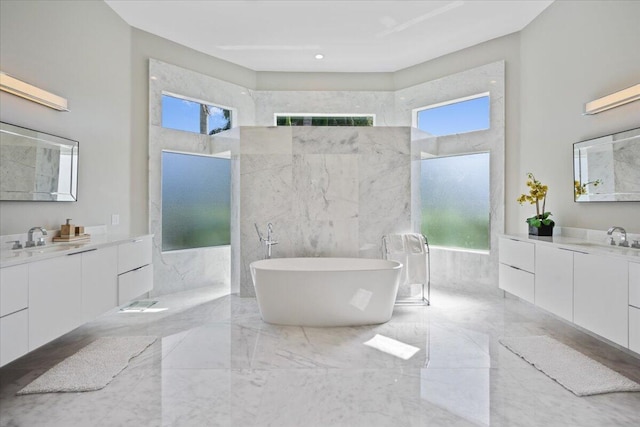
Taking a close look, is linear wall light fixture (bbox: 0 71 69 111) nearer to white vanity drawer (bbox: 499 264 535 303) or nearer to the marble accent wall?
the marble accent wall

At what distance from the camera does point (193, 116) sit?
514 centimetres

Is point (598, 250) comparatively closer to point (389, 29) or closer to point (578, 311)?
point (578, 311)

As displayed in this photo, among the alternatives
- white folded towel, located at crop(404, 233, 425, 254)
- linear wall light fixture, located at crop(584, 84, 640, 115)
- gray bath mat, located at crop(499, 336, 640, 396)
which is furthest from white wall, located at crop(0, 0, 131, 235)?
linear wall light fixture, located at crop(584, 84, 640, 115)

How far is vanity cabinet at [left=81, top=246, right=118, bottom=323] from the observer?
106 inches

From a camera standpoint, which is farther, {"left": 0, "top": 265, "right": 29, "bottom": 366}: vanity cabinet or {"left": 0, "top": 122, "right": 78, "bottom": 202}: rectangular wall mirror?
{"left": 0, "top": 122, "right": 78, "bottom": 202}: rectangular wall mirror

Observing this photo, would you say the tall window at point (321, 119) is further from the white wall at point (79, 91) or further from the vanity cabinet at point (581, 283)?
the vanity cabinet at point (581, 283)

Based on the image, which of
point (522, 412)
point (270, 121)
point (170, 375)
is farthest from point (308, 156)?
point (522, 412)

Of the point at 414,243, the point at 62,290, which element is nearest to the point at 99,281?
the point at 62,290

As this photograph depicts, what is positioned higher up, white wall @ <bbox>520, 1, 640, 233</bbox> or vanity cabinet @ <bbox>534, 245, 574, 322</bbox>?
white wall @ <bbox>520, 1, 640, 233</bbox>

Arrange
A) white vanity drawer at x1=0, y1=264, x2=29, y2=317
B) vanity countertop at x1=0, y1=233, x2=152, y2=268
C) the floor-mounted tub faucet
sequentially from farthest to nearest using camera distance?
the floor-mounted tub faucet < vanity countertop at x1=0, y1=233, x2=152, y2=268 < white vanity drawer at x1=0, y1=264, x2=29, y2=317

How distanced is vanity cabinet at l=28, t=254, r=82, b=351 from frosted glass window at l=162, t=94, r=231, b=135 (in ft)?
9.02

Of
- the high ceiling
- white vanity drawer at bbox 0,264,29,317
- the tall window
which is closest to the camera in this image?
white vanity drawer at bbox 0,264,29,317

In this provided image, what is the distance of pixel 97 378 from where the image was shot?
247 cm

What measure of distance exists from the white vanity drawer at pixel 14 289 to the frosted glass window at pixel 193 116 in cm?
311
